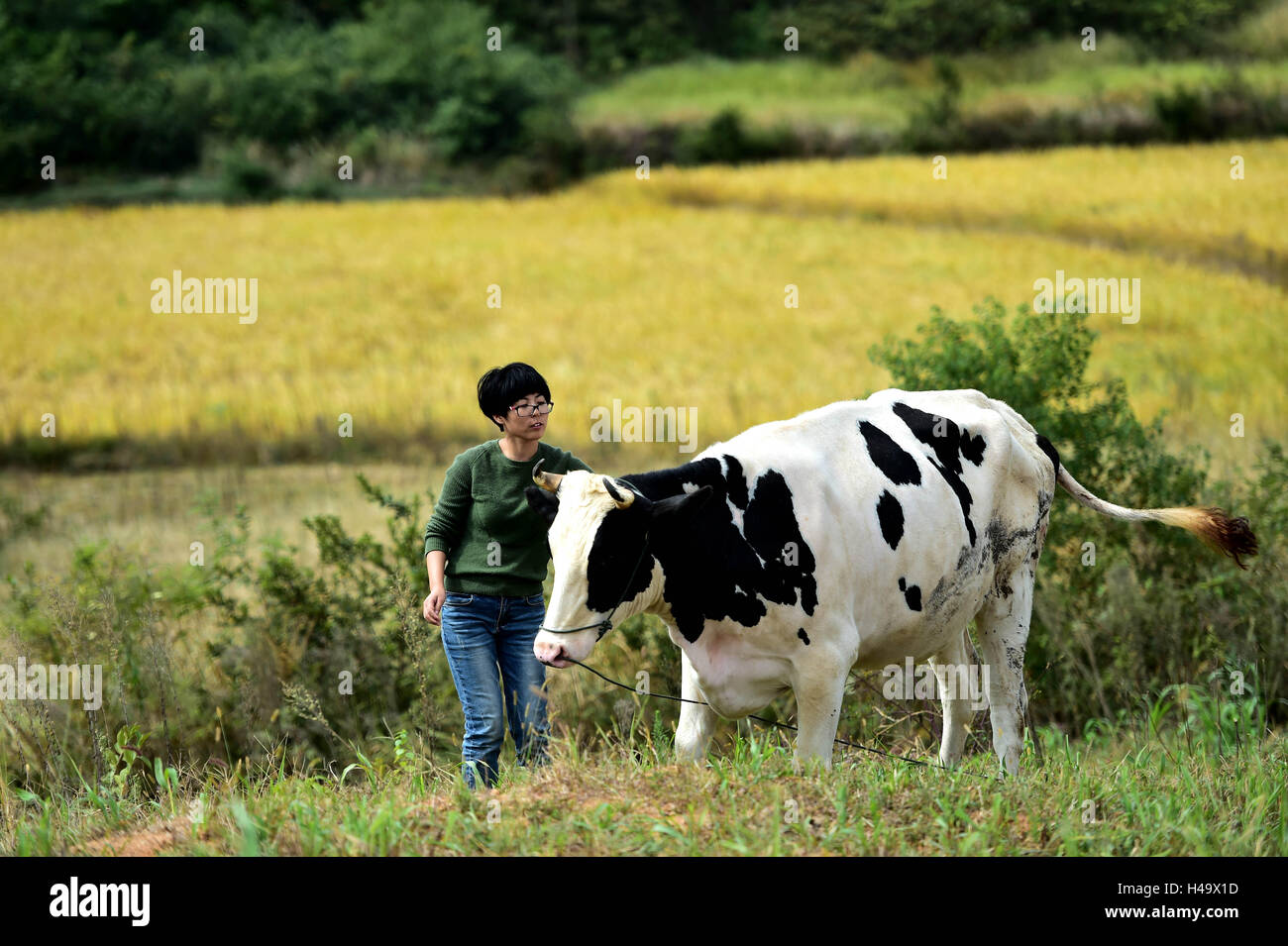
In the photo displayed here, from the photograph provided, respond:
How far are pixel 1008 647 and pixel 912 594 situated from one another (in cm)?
105

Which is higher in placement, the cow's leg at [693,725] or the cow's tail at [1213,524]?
the cow's tail at [1213,524]

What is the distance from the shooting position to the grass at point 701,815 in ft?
13.9

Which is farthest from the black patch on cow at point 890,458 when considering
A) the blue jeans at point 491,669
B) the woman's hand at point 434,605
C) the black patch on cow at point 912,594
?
the woman's hand at point 434,605

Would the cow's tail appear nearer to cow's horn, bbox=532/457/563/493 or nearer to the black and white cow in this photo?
the black and white cow

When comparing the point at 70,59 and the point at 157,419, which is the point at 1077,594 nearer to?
the point at 157,419

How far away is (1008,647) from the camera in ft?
20.9

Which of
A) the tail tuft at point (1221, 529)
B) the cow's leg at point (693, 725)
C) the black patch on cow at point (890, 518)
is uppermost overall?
the black patch on cow at point (890, 518)

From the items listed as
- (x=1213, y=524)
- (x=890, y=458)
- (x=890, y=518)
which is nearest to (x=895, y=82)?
(x=1213, y=524)

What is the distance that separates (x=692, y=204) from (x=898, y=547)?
27203 millimetres

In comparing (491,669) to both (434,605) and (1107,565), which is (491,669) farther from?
(1107,565)

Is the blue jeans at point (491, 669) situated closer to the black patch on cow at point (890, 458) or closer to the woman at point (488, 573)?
the woman at point (488, 573)

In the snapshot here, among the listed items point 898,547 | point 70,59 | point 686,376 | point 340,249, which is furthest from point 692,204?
point 898,547

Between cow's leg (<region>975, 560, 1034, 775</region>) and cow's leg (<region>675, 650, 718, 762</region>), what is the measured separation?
1746mm

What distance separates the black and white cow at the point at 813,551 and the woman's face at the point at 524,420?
37cm
